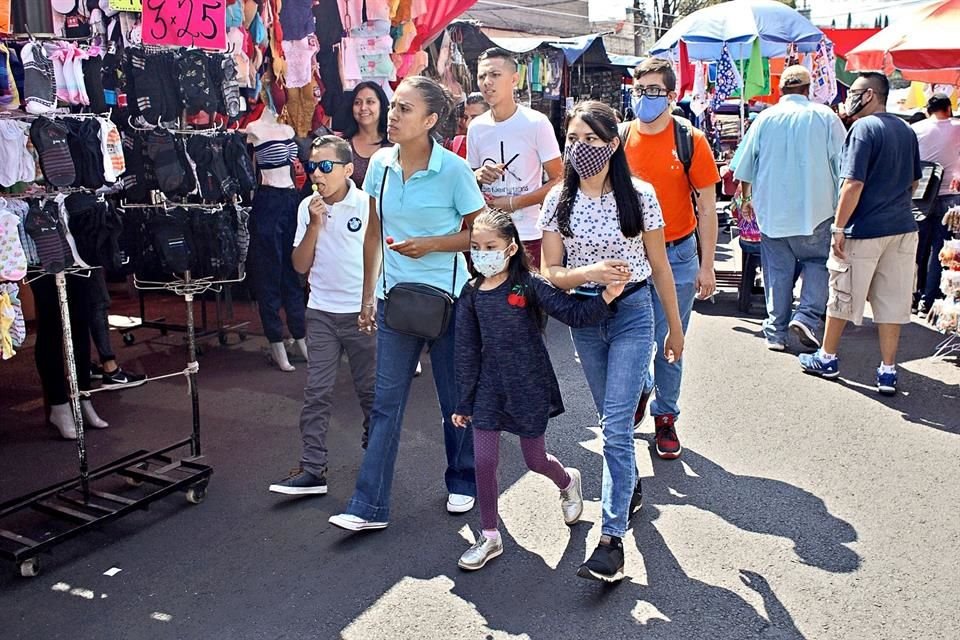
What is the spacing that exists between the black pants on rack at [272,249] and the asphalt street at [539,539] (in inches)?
40.3

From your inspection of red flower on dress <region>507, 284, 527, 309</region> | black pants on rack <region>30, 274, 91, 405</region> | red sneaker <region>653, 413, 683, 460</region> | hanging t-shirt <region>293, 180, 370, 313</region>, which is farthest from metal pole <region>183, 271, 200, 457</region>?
red sneaker <region>653, 413, 683, 460</region>

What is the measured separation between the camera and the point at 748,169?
23.4 feet

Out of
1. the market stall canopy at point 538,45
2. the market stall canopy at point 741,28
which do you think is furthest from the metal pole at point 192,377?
the market stall canopy at point 741,28

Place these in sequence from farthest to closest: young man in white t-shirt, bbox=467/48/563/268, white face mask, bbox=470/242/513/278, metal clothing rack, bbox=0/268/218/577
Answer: young man in white t-shirt, bbox=467/48/563/268 < metal clothing rack, bbox=0/268/218/577 < white face mask, bbox=470/242/513/278

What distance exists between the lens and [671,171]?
462 centimetres

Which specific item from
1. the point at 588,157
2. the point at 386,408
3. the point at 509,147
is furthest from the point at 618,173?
the point at 509,147

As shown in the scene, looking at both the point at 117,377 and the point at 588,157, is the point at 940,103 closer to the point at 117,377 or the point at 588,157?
the point at 588,157

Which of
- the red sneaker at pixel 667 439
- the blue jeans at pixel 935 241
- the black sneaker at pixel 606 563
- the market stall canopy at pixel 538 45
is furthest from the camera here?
the market stall canopy at pixel 538 45

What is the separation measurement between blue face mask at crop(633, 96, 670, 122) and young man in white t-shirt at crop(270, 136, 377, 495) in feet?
4.91

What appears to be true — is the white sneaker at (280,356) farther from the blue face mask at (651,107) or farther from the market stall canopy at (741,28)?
the market stall canopy at (741,28)

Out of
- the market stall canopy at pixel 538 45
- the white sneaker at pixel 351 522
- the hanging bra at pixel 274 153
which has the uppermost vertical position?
the market stall canopy at pixel 538 45

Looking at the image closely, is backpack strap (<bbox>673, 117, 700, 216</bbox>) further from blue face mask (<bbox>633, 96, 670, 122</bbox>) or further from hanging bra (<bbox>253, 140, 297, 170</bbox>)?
hanging bra (<bbox>253, 140, 297, 170</bbox>)

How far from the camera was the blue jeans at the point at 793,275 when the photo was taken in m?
6.98

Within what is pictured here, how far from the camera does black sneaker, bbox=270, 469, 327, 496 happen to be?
4.52 meters
